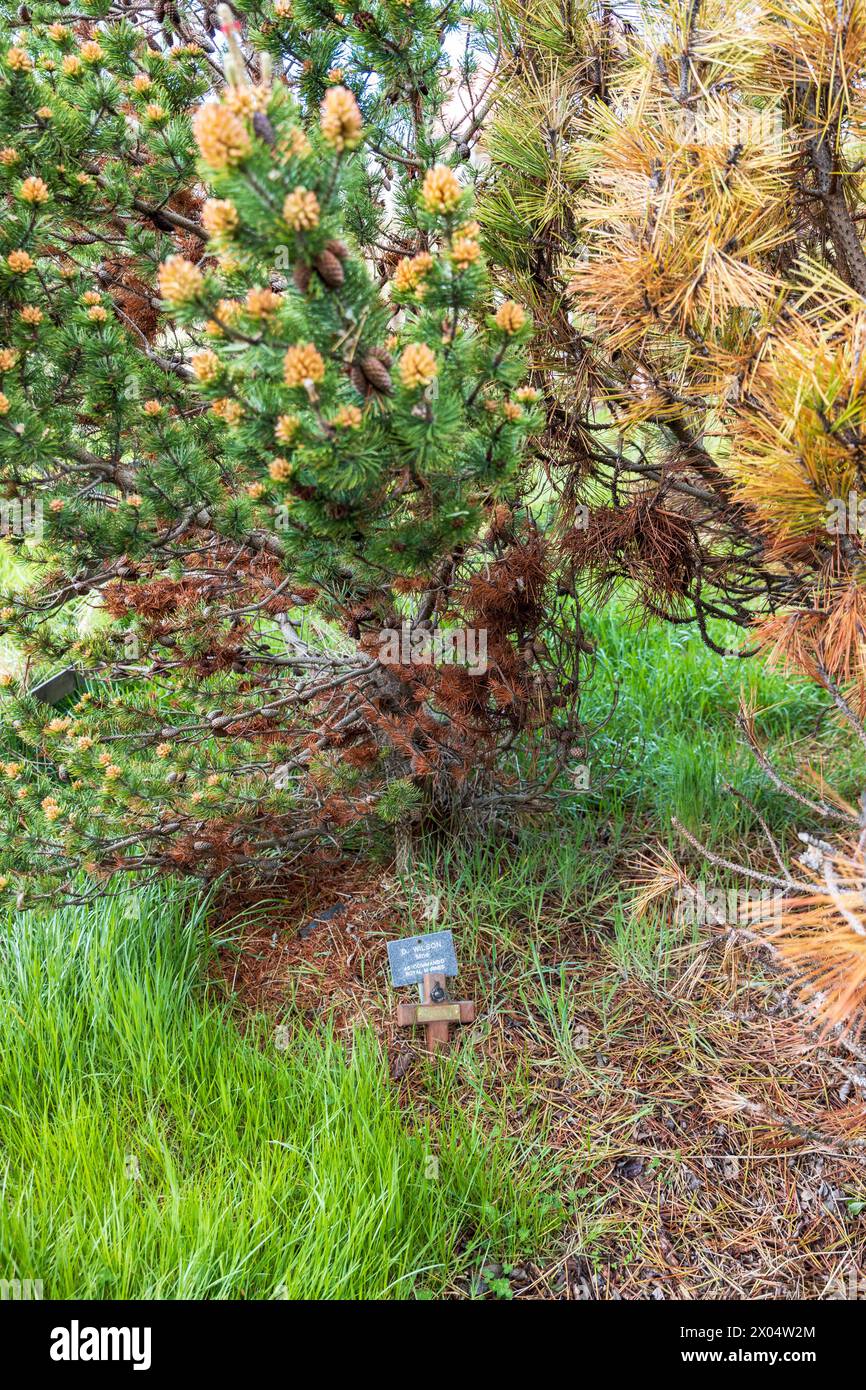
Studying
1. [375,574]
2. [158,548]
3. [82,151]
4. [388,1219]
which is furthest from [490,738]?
[82,151]

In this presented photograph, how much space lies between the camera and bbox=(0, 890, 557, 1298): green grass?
170 cm

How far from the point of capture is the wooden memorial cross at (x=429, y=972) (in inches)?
83.7

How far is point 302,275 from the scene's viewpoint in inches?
46.4

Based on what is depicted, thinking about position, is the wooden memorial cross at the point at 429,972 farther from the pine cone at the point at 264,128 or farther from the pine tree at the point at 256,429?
the pine cone at the point at 264,128

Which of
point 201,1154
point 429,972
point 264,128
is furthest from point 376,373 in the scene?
point 201,1154

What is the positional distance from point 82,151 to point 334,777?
1292 mm

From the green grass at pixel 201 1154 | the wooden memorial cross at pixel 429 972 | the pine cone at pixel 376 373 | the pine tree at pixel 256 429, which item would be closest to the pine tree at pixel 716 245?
the pine tree at pixel 256 429

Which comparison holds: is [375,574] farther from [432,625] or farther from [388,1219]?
[388,1219]

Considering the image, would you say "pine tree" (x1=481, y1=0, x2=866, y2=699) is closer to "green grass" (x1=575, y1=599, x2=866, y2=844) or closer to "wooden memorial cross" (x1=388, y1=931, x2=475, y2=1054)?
"green grass" (x1=575, y1=599, x2=866, y2=844)

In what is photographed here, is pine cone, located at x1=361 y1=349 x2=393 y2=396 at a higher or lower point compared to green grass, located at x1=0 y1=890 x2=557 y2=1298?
higher

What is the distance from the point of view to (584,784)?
2598mm

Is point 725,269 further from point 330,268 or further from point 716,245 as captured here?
point 330,268

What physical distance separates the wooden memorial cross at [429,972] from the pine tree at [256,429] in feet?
0.91

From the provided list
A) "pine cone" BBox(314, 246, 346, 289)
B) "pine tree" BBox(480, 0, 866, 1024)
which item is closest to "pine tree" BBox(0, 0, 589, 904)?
"pine cone" BBox(314, 246, 346, 289)
